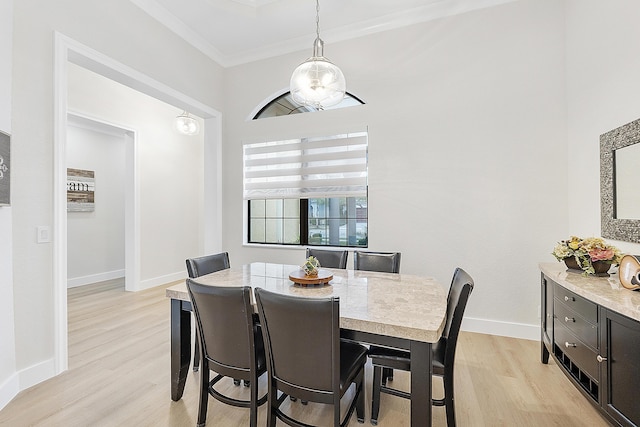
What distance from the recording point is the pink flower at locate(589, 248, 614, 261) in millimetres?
1981

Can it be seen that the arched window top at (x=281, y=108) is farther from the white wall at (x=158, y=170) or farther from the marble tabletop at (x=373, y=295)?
the marble tabletop at (x=373, y=295)

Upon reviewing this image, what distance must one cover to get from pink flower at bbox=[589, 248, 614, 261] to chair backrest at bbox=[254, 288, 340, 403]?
5.99 ft

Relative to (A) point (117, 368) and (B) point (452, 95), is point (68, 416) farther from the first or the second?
(B) point (452, 95)

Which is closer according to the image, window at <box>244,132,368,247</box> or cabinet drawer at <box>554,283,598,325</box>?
cabinet drawer at <box>554,283,598,325</box>

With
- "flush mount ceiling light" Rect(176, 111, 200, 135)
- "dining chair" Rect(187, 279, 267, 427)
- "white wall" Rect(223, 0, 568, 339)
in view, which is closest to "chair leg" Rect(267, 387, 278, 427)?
"dining chair" Rect(187, 279, 267, 427)

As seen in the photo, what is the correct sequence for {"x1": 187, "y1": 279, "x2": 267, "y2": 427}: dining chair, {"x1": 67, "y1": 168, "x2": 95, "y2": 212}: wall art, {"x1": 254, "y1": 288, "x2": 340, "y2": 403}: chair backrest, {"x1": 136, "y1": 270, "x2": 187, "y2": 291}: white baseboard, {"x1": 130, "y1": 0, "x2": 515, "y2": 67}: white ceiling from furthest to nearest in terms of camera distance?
{"x1": 67, "y1": 168, "x2": 95, "y2": 212}: wall art → {"x1": 136, "y1": 270, "x2": 187, "y2": 291}: white baseboard → {"x1": 130, "y1": 0, "x2": 515, "y2": 67}: white ceiling → {"x1": 187, "y1": 279, "x2": 267, "y2": 427}: dining chair → {"x1": 254, "y1": 288, "x2": 340, "y2": 403}: chair backrest

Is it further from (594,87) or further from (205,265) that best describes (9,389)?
(594,87)

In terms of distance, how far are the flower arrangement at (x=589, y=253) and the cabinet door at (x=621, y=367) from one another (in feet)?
1.86

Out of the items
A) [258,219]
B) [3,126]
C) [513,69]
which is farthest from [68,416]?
[513,69]

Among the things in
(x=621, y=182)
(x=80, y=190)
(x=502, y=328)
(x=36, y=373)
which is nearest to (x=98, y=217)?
(x=80, y=190)

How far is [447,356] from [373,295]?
1.59 ft

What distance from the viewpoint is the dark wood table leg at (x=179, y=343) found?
78.4 inches

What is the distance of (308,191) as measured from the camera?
3.92 metres

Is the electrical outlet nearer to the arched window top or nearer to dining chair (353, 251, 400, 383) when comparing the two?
dining chair (353, 251, 400, 383)
